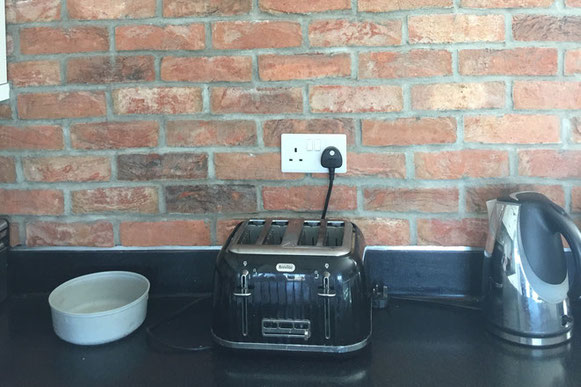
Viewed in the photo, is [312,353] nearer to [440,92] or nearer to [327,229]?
[327,229]

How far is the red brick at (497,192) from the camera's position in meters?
1.40

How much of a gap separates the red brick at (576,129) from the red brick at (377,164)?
37cm

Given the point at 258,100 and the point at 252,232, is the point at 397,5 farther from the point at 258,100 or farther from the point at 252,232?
the point at 252,232

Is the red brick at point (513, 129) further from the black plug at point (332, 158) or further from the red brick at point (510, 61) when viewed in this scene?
the black plug at point (332, 158)

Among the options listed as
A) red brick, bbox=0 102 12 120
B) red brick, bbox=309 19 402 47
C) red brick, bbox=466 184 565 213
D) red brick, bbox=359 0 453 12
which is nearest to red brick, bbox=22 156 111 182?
red brick, bbox=0 102 12 120

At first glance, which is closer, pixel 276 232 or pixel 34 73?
pixel 276 232

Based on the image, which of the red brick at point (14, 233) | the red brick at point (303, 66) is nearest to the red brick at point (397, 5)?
the red brick at point (303, 66)

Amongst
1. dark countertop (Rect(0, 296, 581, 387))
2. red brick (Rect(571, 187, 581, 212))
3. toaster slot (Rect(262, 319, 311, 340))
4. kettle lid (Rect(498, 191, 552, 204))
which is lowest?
dark countertop (Rect(0, 296, 581, 387))

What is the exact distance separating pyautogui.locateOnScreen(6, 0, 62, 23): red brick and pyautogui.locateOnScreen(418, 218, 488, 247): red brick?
0.96 metres

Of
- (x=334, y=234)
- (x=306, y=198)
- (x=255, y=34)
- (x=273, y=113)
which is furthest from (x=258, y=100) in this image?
(x=334, y=234)

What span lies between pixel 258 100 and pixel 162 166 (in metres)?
0.27

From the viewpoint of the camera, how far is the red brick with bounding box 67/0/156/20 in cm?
141

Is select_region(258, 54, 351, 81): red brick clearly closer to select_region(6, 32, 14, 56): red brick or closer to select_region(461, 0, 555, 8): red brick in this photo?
select_region(461, 0, 555, 8): red brick

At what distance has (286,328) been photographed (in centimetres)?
115
